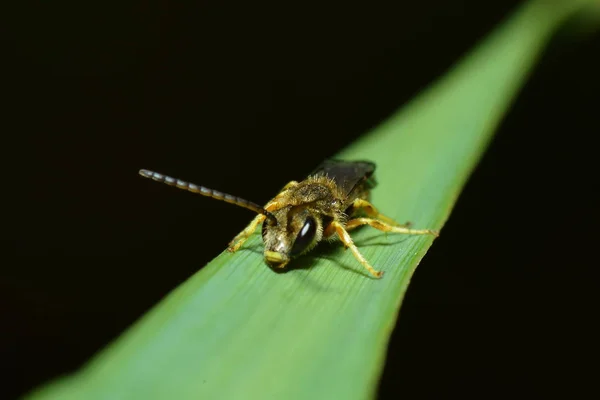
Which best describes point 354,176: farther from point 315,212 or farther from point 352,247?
point 352,247

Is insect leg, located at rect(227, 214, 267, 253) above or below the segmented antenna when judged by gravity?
below

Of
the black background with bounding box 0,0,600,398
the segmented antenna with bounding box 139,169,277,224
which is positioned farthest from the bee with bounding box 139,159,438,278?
the black background with bounding box 0,0,600,398

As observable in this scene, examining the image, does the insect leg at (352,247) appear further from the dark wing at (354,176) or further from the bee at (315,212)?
the dark wing at (354,176)

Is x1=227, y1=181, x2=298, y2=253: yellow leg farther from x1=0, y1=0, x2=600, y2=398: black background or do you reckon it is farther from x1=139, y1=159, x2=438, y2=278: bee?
x1=0, y1=0, x2=600, y2=398: black background

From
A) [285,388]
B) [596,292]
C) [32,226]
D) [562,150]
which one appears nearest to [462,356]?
[596,292]

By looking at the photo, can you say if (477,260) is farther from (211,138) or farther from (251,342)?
(251,342)

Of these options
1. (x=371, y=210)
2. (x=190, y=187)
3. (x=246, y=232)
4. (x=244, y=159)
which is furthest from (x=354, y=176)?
(x=244, y=159)
